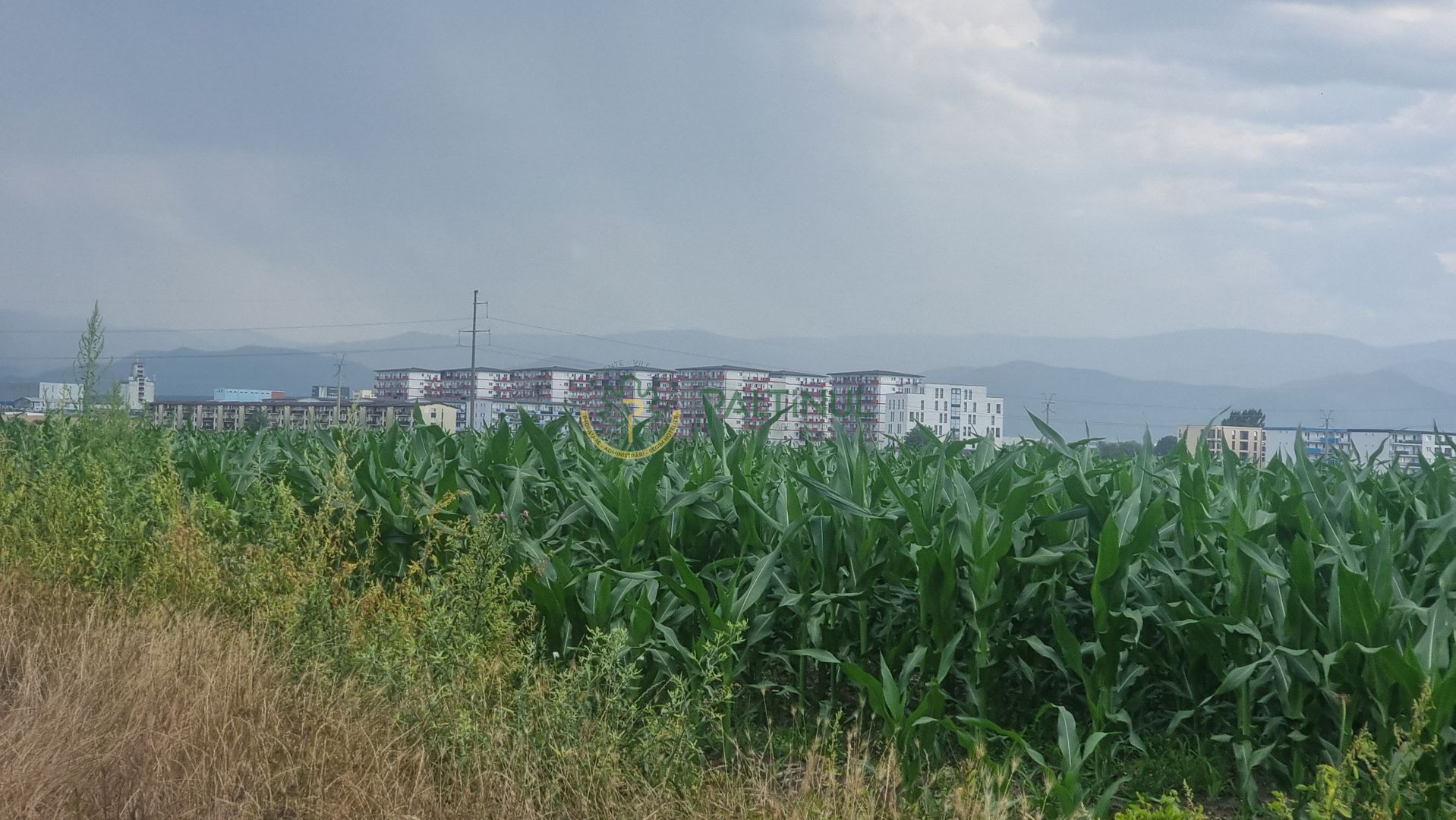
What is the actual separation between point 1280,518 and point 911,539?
124 centimetres

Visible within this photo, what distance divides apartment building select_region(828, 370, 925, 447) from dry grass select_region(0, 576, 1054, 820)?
5.03ft

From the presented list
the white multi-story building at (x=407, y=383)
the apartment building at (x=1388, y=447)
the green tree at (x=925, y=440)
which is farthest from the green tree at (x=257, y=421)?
the white multi-story building at (x=407, y=383)

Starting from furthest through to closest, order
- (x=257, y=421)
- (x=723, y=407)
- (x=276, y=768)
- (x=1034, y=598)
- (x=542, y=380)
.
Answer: (x=542, y=380)
(x=257, y=421)
(x=723, y=407)
(x=1034, y=598)
(x=276, y=768)

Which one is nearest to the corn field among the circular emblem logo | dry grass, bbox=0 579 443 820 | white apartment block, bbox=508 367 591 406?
the circular emblem logo

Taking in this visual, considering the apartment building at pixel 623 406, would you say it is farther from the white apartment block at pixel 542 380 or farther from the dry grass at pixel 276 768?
the white apartment block at pixel 542 380

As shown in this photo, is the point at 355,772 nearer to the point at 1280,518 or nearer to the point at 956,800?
the point at 956,800

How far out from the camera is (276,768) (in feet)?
9.71

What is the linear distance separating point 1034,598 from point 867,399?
8205mm

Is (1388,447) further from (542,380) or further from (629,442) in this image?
(542,380)

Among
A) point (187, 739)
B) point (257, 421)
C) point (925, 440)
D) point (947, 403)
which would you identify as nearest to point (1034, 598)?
point (925, 440)

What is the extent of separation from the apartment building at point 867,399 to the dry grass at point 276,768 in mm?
1534

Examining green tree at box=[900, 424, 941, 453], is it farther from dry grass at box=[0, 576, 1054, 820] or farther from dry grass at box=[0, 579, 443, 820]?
dry grass at box=[0, 579, 443, 820]

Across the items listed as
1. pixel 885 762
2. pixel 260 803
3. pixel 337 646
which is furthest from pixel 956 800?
pixel 337 646

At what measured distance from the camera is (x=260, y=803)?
2764 millimetres
